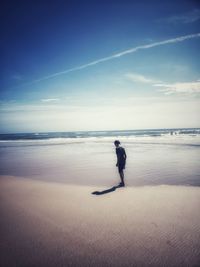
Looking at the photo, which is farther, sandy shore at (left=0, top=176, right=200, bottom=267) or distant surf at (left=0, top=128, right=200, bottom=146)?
distant surf at (left=0, top=128, right=200, bottom=146)

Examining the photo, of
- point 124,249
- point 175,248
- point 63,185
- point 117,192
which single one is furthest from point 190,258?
point 63,185

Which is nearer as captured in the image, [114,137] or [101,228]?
[101,228]

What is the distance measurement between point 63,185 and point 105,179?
2.04 metres

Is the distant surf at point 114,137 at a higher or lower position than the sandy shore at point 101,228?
higher

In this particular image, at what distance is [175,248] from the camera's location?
12.6ft

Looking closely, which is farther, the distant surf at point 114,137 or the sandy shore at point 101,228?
the distant surf at point 114,137

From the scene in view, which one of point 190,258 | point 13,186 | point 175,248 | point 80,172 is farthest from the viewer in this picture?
point 80,172

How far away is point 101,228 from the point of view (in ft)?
15.1

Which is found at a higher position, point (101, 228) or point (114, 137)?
point (114, 137)

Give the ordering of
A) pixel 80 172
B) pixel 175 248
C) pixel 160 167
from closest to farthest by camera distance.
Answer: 1. pixel 175 248
2. pixel 80 172
3. pixel 160 167

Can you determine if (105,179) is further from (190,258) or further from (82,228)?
(190,258)

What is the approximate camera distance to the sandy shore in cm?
363

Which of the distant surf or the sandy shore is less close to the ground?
the distant surf

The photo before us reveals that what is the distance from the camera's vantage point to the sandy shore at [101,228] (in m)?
3.63
